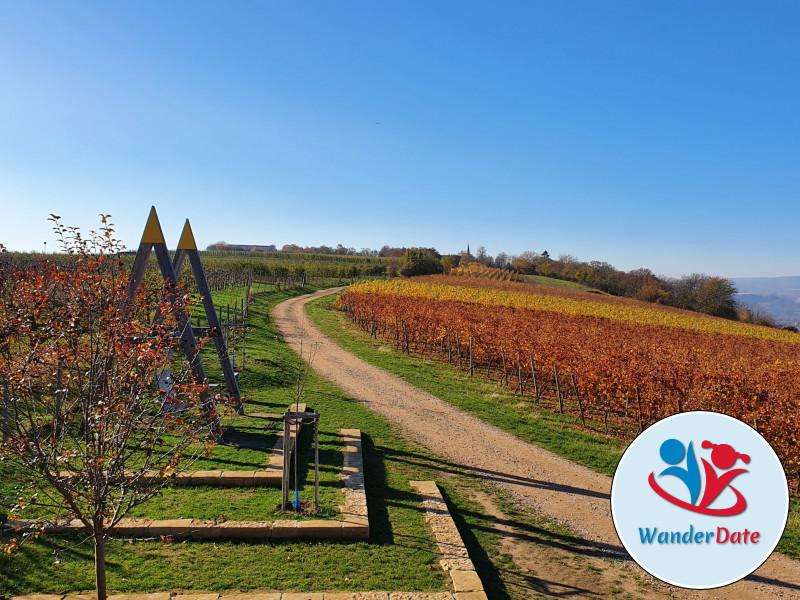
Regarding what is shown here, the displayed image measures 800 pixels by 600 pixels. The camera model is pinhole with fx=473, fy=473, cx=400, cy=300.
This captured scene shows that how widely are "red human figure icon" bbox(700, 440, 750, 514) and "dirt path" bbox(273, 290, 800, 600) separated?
6.49 feet

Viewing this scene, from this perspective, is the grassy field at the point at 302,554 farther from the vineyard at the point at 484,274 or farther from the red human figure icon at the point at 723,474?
the vineyard at the point at 484,274

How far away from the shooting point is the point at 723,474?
555cm

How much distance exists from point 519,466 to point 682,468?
224 inches

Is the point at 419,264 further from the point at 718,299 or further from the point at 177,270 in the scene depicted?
the point at 177,270

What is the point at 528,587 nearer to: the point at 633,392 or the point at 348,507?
the point at 348,507

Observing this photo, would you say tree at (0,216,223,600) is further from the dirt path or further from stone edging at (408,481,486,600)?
the dirt path

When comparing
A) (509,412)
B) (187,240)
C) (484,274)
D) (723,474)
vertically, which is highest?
(484,274)

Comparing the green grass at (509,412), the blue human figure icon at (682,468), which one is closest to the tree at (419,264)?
the green grass at (509,412)

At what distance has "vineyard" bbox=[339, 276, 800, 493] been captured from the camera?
12211 mm

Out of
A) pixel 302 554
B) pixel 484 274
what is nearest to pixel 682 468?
pixel 302 554

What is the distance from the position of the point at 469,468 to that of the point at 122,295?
817 centimetres

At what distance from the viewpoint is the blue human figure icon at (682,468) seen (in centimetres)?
565

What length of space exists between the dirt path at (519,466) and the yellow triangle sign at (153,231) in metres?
7.81

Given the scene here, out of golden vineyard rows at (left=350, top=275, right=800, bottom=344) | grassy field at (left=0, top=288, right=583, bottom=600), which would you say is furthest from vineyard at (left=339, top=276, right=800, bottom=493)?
grassy field at (left=0, top=288, right=583, bottom=600)
